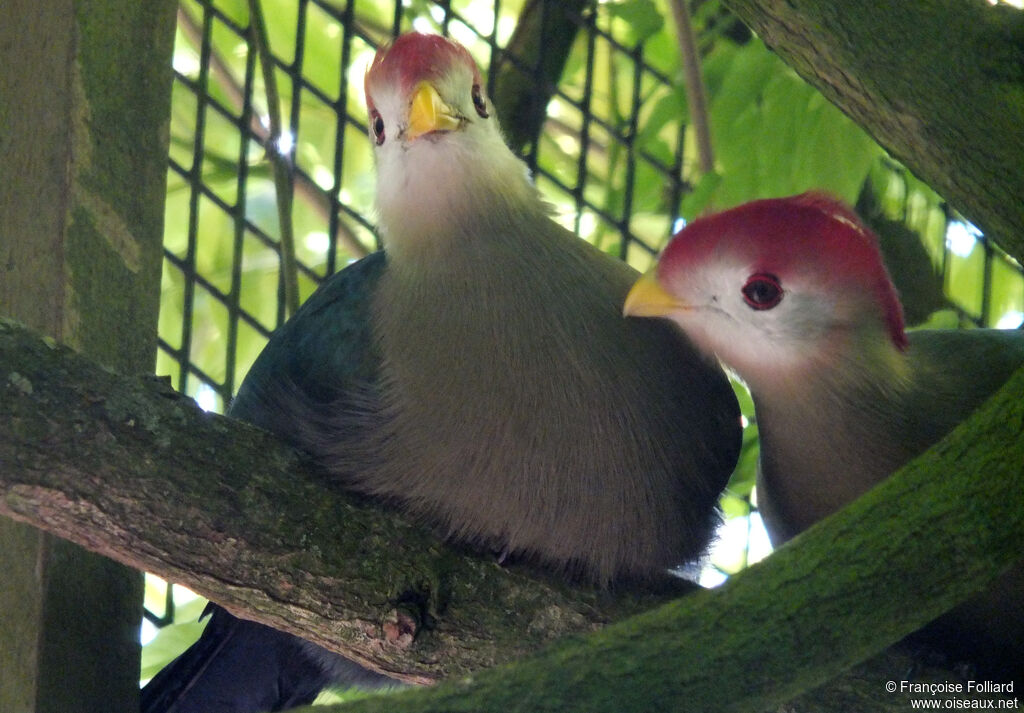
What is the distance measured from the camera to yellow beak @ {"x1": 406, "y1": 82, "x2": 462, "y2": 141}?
81.7 inches

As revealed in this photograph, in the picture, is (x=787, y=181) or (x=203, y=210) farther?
(x=203, y=210)

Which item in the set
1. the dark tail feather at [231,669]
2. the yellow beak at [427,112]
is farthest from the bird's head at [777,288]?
the dark tail feather at [231,669]

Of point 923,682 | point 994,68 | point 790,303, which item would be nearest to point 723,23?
point 790,303

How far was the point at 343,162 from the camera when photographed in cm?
316

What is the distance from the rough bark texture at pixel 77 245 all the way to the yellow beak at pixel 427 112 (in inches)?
17.8

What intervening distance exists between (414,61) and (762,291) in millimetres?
674

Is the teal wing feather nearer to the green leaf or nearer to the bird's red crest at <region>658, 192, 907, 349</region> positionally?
the bird's red crest at <region>658, 192, 907, 349</region>

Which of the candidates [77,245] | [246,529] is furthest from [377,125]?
[246,529]

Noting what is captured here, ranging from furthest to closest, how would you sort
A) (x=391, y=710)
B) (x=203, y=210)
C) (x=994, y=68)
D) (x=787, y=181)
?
(x=203, y=210), (x=787, y=181), (x=994, y=68), (x=391, y=710)

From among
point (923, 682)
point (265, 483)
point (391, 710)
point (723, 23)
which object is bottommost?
point (391, 710)

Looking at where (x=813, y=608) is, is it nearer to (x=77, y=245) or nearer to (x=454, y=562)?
(x=454, y=562)

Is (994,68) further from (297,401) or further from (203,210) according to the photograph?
(203,210)

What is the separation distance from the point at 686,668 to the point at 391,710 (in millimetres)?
306

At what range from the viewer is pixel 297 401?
2039 mm
